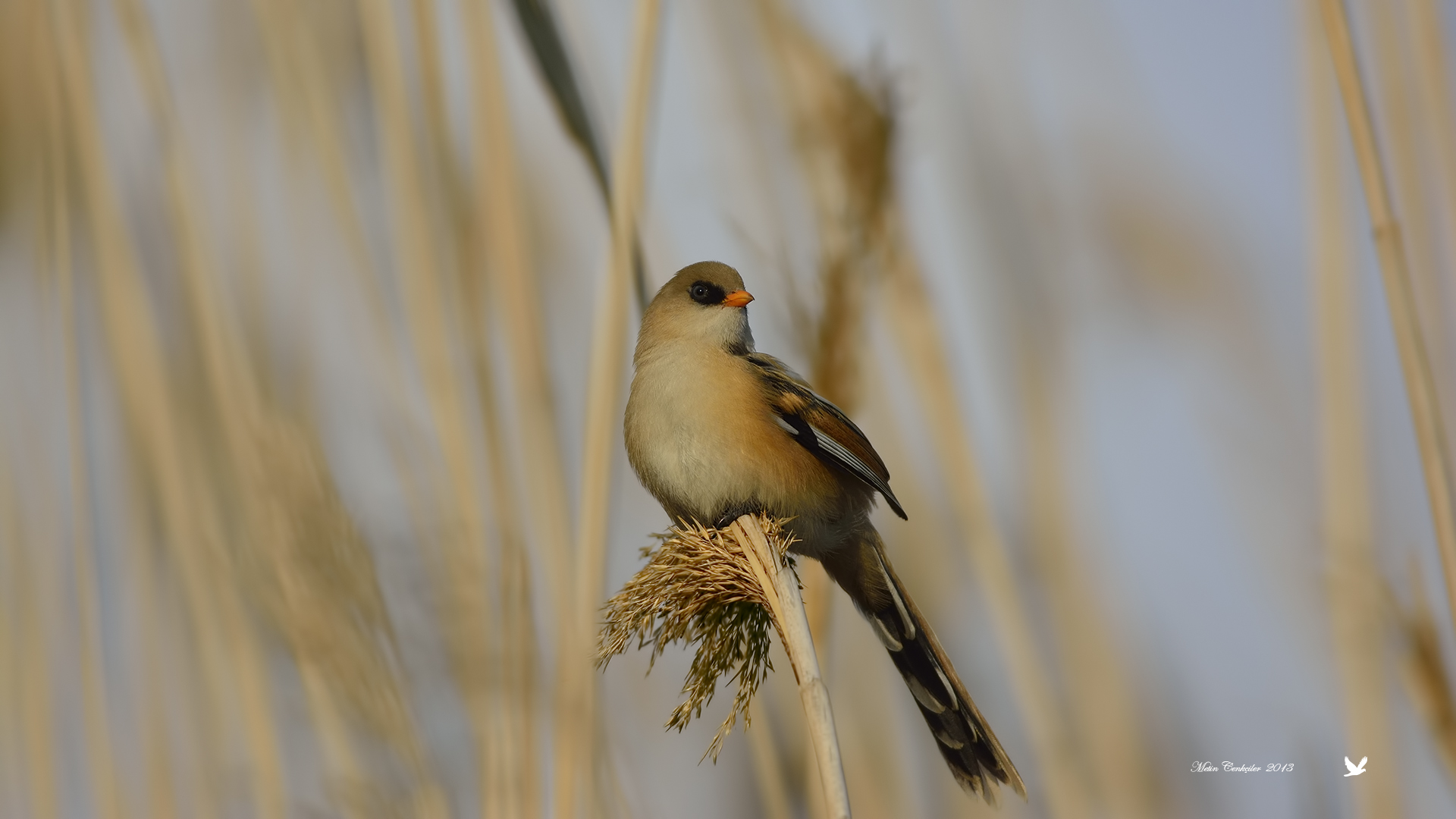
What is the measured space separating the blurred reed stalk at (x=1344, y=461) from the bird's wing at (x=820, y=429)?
3.62 ft

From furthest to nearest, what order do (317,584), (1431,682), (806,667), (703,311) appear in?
(703,311)
(1431,682)
(317,584)
(806,667)

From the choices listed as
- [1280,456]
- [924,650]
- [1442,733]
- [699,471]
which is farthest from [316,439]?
[1280,456]

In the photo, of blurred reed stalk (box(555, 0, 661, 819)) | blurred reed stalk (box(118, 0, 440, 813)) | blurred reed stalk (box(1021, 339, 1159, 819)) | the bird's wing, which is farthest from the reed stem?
blurred reed stalk (box(1021, 339, 1159, 819))

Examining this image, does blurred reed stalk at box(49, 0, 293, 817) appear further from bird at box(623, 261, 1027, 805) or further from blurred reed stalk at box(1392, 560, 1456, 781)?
blurred reed stalk at box(1392, 560, 1456, 781)

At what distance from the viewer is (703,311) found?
3.31 m

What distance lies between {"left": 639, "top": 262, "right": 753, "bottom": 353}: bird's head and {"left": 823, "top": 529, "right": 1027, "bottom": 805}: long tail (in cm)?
72

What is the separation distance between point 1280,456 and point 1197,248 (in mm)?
791

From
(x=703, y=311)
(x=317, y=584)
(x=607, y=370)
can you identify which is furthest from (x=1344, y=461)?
(x=317, y=584)

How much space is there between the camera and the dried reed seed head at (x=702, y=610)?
6.40 feet

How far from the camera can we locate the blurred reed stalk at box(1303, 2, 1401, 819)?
9.08ft

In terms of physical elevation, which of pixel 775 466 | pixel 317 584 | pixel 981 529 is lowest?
pixel 981 529

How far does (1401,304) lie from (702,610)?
166 centimetres

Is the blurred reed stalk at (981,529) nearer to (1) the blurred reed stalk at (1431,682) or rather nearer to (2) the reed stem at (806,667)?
(1) the blurred reed stalk at (1431,682)

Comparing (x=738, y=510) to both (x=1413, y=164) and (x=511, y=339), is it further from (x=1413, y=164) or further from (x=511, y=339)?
(x=1413, y=164)
